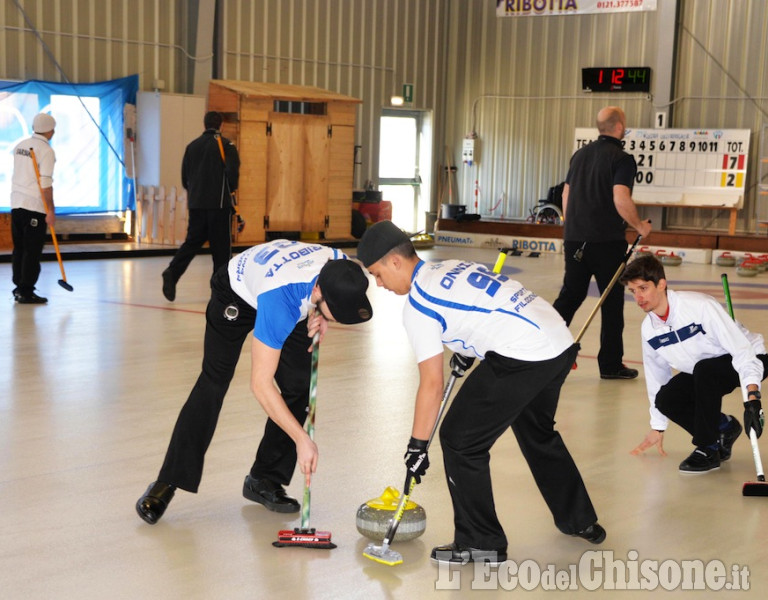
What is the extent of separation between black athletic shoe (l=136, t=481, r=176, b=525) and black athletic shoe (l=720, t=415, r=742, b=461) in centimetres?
261

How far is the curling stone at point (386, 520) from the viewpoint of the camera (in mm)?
3836

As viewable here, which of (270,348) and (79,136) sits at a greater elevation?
(79,136)

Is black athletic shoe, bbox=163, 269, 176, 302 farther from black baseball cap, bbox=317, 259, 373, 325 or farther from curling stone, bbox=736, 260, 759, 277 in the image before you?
curling stone, bbox=736, 260, 759, 277

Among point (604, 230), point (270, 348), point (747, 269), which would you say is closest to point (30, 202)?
point (604, 230)

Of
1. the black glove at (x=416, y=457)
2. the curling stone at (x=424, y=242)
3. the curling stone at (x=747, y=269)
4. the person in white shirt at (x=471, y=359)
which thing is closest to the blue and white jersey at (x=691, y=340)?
the person in white shirt at (x=471, y=359)

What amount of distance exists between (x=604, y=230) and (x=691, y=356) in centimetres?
230

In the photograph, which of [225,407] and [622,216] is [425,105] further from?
[225,407]

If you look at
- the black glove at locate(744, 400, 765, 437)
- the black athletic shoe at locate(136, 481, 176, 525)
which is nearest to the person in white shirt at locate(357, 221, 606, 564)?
the black athletic shoe at locate(136, 481, 176, 525)

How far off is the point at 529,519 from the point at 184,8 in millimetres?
13530

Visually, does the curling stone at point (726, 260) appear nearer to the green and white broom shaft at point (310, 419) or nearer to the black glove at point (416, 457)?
the green and white broom shaft at point (310, 419)

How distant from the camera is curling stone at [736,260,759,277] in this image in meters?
14.2

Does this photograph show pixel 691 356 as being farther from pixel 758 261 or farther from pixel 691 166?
pixel 691 166

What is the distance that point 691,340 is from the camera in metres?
4.87

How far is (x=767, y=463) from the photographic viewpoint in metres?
5.15
